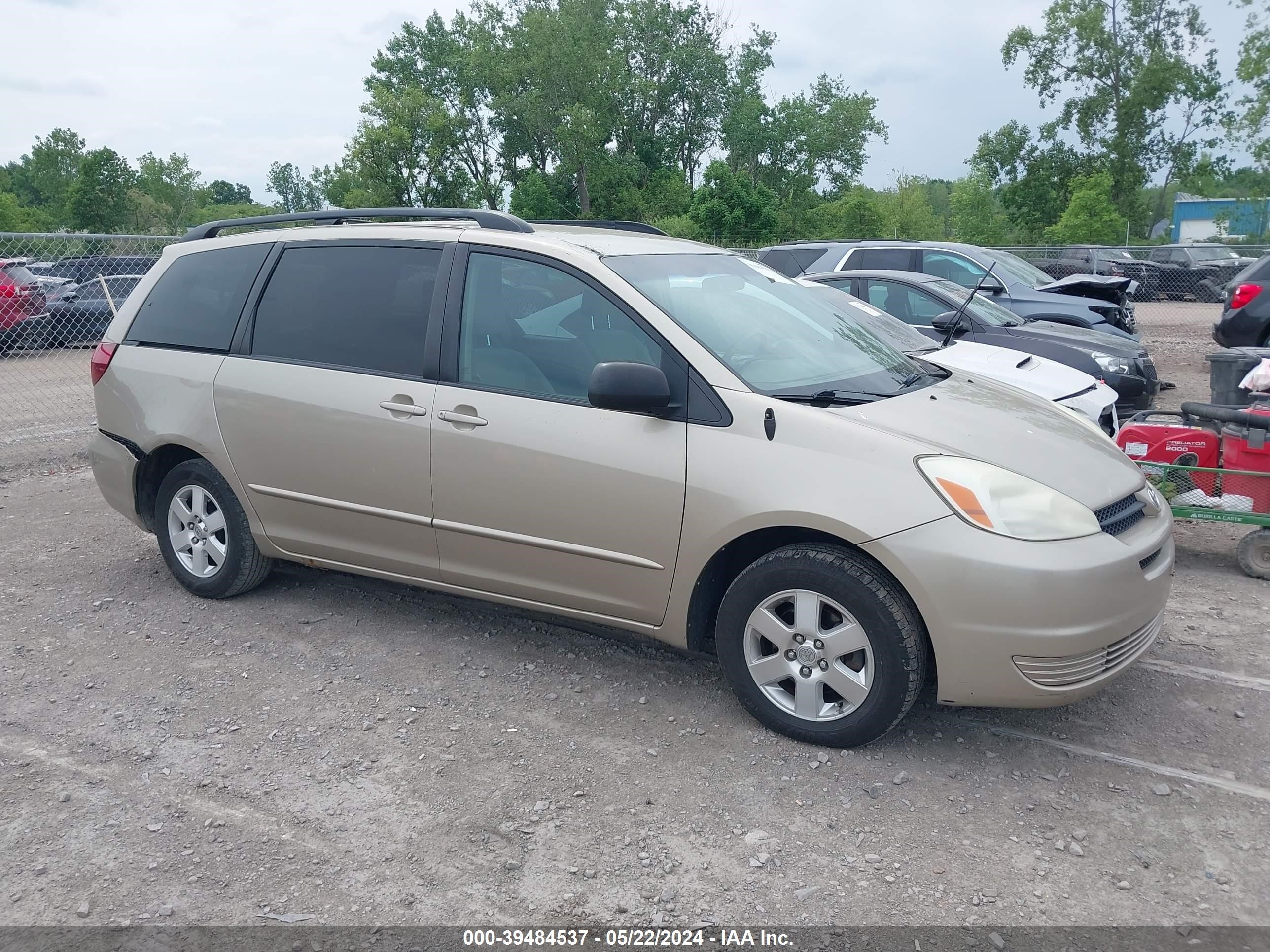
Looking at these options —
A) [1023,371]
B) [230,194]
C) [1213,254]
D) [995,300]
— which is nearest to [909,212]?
[1213,254]

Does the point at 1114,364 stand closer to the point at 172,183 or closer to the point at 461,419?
the point at 461,419

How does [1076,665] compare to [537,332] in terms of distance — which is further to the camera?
[537,332]

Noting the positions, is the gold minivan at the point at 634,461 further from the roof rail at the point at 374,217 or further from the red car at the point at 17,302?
the red car at the point at 17,302

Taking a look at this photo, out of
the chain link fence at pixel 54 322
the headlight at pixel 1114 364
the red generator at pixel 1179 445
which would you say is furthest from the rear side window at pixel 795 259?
the red generator at pixel 1179 445

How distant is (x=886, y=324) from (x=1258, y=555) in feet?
9.43

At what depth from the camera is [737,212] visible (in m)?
34.3

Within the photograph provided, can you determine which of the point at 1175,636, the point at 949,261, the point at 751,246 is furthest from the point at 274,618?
the point at 751,246

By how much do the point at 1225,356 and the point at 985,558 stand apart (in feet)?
13.1

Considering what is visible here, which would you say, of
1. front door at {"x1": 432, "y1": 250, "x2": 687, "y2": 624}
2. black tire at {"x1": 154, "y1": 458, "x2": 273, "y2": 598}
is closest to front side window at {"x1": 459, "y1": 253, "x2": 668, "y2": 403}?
front door at {"x1": 432, "y1": 250, "x2": 687, "y2": 624}

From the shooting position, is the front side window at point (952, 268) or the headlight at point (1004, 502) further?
the front side window at point (952, 268)

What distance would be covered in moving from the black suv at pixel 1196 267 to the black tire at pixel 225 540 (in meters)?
27.0

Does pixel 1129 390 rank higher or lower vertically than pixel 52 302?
lower

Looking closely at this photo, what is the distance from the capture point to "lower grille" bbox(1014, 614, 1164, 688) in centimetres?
339

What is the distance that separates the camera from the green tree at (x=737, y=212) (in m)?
34.1
